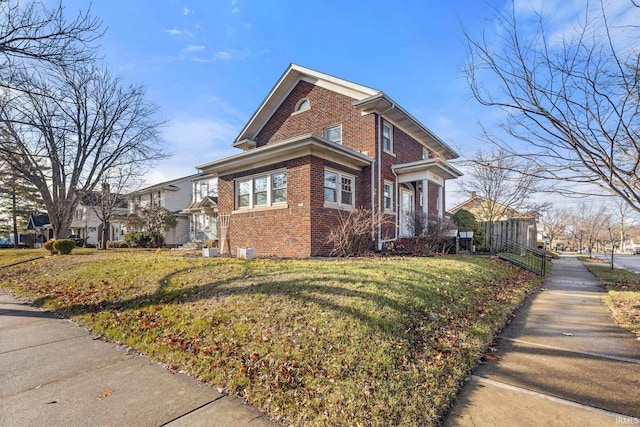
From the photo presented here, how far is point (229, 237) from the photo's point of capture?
13945 millimetres

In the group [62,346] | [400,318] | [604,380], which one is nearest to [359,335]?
[400,318]

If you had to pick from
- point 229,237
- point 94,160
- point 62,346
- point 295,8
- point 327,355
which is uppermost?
point 295,8

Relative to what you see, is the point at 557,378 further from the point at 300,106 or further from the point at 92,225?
the point at 92,225

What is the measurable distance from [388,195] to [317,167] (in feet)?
15.4

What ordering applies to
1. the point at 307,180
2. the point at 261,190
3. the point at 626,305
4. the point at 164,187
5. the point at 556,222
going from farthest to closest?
the point at 556,222, the point at 164,187, the point at 261,190, the point at 307,180, the point at 626,305

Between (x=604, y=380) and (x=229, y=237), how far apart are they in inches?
500

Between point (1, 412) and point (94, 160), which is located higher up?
point (94, 160)

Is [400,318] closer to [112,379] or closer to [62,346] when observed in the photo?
[112,379]

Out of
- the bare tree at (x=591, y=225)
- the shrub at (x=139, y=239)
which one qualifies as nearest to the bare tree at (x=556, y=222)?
the bare tree at (x=591, y=225)

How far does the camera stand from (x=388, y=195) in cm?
1452

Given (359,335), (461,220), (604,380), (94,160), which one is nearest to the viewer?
(604,380)

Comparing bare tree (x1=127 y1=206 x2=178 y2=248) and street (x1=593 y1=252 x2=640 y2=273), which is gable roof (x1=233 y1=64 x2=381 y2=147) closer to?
bare tree (x1=127 y1=206 x2=178 y2=248)

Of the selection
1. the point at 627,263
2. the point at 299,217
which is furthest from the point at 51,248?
the point at 627,263

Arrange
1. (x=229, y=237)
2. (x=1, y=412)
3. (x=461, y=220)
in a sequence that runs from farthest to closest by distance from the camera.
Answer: (x=461, y=220)
(x=229, y=237)
(x=1, y=412)
